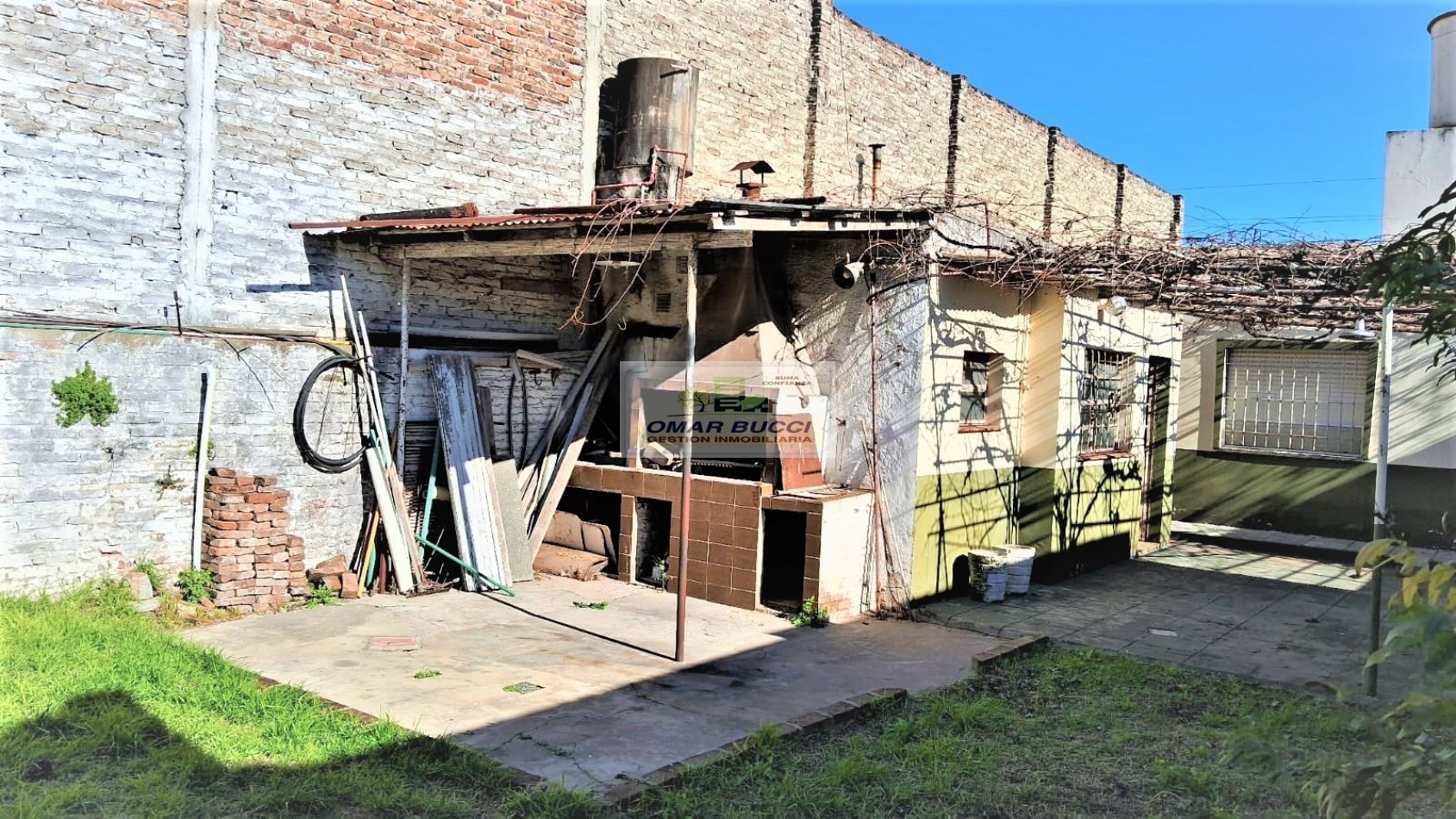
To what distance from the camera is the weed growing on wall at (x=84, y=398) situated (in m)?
6.89

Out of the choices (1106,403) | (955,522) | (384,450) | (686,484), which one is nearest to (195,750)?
(686,484)

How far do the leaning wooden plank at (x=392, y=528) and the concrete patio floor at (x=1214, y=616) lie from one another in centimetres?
471

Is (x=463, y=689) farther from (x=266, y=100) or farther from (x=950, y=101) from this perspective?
(x=950, y=101)

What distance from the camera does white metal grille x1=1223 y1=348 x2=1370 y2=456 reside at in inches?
499

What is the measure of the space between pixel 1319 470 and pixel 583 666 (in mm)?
11094

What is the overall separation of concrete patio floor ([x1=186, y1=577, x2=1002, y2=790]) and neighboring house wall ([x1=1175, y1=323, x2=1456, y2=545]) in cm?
725

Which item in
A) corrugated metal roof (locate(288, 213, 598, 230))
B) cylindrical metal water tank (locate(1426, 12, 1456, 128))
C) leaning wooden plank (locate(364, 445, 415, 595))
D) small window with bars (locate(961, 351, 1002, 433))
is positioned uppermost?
cylindrical metal water tank (locate(1426, 12, 1456, 128))

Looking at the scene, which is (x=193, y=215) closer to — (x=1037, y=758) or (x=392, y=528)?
(x=392, y=528)

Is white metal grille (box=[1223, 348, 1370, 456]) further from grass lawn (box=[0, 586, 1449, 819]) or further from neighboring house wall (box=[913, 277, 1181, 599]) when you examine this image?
grass lawn (box=[0, 586, 1449, 819])

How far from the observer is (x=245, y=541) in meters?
7.68

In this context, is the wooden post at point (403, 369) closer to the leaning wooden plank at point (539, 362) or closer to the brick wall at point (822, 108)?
the leaning wooden plank at point (539, 362)

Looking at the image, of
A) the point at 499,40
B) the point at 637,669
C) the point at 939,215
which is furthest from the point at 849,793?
the point at 499,40

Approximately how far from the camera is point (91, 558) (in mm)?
7125

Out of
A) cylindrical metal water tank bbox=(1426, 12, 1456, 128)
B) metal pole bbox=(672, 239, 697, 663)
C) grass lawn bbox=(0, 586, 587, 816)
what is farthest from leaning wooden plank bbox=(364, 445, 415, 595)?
cylindrical metal water tank bbox=(1426, 12, 1456, 128)
